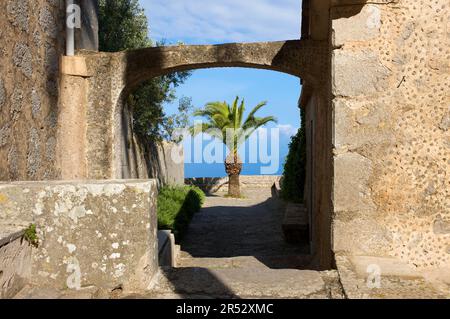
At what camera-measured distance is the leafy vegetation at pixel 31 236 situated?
6.92ft

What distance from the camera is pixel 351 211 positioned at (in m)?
2.96

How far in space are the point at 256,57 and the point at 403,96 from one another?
105 inches

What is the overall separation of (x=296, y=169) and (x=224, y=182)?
9.45 metres

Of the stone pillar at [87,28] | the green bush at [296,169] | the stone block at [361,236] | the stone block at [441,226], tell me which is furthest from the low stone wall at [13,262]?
the green bush at [296,169]

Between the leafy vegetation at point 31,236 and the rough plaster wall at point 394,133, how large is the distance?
74.7 inches

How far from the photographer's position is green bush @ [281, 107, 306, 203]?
10383mm

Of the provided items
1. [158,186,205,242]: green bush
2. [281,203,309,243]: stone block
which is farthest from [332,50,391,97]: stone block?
[158,186,205,242]: green bush

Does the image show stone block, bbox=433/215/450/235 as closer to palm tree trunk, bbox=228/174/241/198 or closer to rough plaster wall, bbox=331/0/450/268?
rough plaster wall, bbox=331/0/450/268

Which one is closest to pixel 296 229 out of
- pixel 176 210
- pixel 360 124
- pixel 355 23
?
pixel 176 210

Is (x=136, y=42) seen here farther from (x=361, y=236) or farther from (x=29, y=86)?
(x=361, y=236)

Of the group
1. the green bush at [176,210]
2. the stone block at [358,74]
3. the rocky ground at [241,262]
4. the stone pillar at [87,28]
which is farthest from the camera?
the green bush at [176,210]

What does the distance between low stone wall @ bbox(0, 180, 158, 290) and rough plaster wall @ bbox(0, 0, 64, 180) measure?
1.24 m

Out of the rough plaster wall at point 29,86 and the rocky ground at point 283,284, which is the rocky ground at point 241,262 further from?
the rough plaster wall at point 29,86
